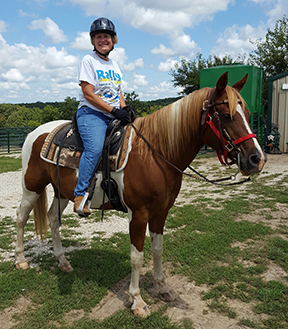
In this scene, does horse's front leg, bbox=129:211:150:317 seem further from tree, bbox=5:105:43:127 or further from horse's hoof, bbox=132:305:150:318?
tree, bbox=5:105:43:127

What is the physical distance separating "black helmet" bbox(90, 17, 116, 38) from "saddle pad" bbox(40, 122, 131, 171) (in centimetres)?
115

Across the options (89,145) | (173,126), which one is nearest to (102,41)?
(89,145)

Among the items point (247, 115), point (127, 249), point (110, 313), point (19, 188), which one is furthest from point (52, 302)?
point (19, 188)

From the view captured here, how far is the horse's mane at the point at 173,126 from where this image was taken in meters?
2.58

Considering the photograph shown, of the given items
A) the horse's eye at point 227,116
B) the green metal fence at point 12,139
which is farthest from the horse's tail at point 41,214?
the green metal fence at point 12,139

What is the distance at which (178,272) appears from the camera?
3.65 meters

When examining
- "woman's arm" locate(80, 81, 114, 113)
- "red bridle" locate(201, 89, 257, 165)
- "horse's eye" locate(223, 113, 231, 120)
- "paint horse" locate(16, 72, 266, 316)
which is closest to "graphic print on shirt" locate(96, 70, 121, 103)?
"woman's arm" locate(80, 81, 114, 113)

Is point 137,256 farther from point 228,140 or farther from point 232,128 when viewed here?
point 232,128

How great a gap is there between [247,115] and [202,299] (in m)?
2.14

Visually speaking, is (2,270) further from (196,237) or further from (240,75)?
(240,75)

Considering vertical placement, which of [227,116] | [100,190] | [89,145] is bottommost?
[100,190]

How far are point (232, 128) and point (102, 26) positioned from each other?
1.89 meters

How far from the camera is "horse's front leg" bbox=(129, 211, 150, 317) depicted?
283cm

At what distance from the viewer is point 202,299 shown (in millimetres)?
3078
